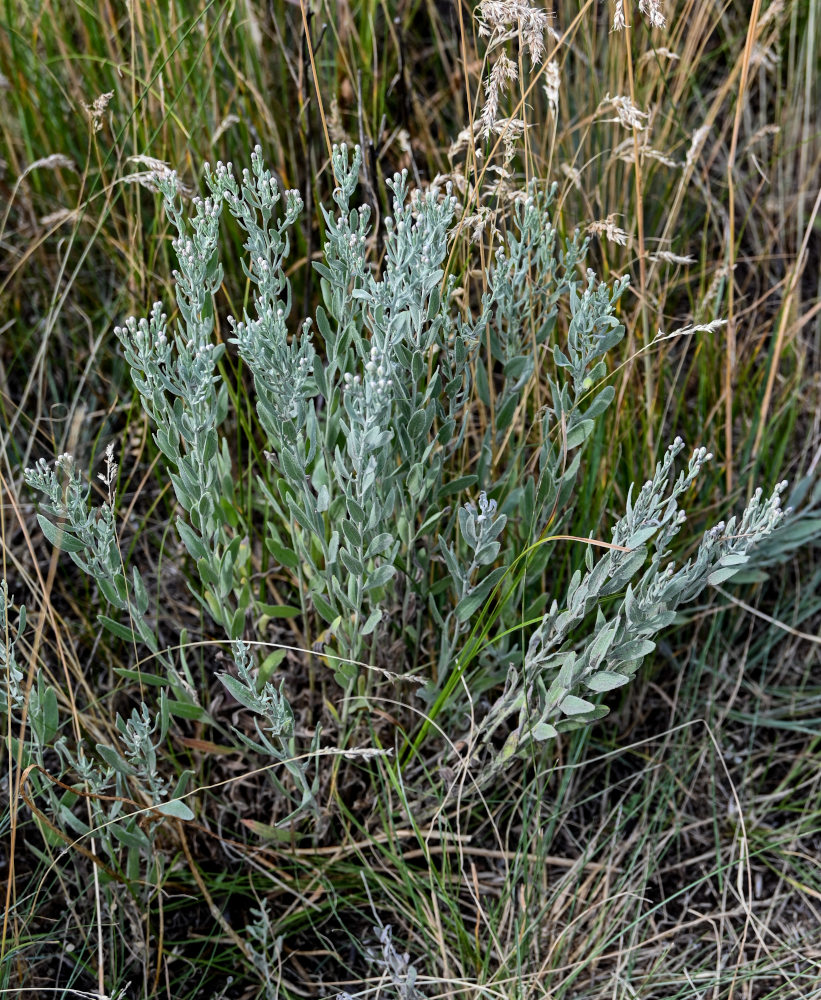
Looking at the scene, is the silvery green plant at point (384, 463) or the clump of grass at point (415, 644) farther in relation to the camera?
the clump of grass at point (415, 644)

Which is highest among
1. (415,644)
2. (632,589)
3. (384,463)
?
(384,463)

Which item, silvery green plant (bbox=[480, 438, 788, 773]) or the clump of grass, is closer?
silvery green plant (bbox=[480, 438, 788, 773])

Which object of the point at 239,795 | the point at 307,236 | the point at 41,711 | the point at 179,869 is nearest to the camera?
the point at 41,711

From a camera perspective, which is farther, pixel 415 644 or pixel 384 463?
pixel 415 644

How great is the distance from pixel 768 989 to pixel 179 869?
0.98 metres

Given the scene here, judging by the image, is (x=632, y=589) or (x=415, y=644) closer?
(x=632, y=589)

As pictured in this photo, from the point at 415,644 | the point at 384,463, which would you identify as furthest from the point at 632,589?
the point at 415,644

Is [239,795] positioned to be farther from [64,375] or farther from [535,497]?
[64,375]

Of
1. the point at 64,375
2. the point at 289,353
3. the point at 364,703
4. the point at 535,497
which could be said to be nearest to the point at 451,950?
the point at 364,703

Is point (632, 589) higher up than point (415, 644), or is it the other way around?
point (632, 589)

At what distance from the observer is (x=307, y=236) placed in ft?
6.51

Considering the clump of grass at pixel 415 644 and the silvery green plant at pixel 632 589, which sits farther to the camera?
the clump of grass at pixel 415 644

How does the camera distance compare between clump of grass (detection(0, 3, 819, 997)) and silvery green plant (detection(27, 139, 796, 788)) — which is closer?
silvery green plant (detection(27, 139, 796, 788))

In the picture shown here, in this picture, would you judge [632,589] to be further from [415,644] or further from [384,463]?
[415,644]
